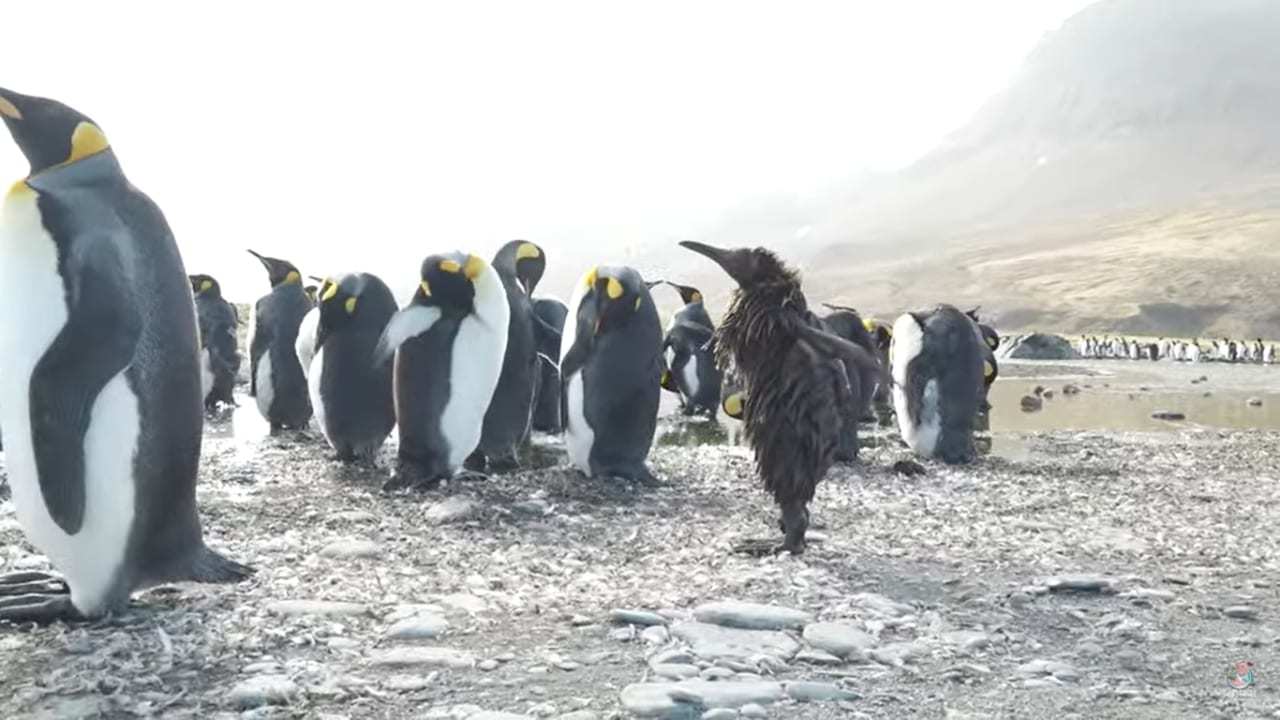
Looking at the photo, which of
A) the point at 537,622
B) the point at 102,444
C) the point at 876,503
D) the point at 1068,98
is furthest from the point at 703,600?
the point at 1068,98

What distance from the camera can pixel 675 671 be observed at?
3.06m

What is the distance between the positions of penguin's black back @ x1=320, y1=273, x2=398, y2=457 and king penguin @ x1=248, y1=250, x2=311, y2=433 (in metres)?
2.37

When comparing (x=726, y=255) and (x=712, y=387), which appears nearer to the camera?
(x=726, y=255)

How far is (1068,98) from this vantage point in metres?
182

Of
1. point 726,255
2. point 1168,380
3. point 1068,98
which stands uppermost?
point 1068,98

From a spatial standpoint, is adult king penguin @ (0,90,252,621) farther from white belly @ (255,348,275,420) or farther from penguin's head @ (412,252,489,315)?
white belly @ (255,348,275,420)

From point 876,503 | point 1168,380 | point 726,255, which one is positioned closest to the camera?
point 726,255

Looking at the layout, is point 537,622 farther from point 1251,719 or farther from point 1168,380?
point 1168,380

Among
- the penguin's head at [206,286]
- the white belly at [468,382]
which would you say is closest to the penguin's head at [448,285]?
the white belly at [468,382]

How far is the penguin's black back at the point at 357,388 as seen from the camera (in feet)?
25.3

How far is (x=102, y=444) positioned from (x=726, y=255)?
2566mm

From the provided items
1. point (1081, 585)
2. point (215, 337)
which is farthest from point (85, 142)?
point (215, 337)

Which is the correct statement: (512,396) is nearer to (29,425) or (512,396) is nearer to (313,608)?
(313,608)

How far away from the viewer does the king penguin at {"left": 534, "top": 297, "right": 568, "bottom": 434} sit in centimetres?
988
